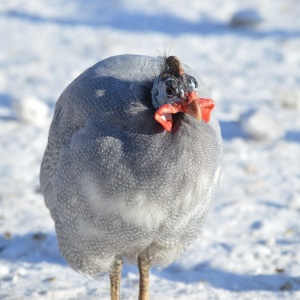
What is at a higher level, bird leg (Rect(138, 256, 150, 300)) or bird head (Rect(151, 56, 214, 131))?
bird head (Rect(151, 56, 214, 131))

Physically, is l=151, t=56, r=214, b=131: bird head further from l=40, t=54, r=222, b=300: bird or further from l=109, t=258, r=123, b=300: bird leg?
l=109, t=258, r=123, b=300: bird leg

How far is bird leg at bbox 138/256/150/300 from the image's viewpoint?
3.41m

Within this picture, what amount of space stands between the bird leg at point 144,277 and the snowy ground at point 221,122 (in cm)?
26

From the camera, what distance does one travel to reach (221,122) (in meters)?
5.82

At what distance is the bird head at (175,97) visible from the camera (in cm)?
285

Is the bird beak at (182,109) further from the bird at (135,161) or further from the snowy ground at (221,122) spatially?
the snowy ground at (221,122)

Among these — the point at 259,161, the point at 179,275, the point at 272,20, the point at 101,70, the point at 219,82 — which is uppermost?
the point at 272,20

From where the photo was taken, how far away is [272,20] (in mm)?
7848

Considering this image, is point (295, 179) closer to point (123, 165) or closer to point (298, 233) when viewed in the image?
point (298, 233)

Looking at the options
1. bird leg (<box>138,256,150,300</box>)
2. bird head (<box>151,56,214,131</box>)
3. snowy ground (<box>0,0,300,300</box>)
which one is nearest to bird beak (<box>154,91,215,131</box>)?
bird head (<box>151,56,214,131</box>)

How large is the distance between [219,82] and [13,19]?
8.76ft

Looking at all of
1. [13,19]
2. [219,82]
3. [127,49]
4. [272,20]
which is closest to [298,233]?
[219,82]

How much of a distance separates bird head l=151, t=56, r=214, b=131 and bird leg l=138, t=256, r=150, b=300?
0.80 metres

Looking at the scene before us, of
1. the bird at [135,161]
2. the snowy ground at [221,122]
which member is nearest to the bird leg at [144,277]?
the bird at [135,161]
